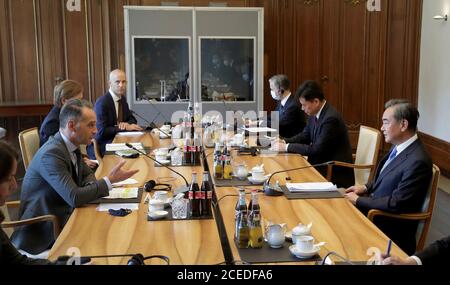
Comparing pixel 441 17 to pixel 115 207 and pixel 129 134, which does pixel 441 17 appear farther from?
pixel 115 207

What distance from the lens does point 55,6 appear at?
679 cm

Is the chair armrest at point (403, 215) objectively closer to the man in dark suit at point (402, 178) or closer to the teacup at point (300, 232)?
the man in dark suit at point (402, 178)

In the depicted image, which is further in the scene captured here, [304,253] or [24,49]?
[24,49]

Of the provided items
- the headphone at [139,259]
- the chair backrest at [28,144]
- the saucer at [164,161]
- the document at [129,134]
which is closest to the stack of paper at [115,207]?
the headphone at [139,259]

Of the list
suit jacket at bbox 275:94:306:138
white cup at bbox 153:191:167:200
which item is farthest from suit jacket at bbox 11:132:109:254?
suit jacket at bbox 275:94:306:138

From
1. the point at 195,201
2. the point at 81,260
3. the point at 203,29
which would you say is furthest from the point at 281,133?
the point at 81,260

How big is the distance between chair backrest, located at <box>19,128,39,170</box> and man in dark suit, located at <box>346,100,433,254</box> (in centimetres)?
216

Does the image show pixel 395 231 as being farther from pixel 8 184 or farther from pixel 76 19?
pixel 76 19

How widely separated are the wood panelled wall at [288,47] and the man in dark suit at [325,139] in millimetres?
2976

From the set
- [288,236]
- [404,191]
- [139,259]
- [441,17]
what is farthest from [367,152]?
[441,17]

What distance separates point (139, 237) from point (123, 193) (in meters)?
0.69

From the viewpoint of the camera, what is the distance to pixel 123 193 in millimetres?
2867

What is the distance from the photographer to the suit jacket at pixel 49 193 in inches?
106
